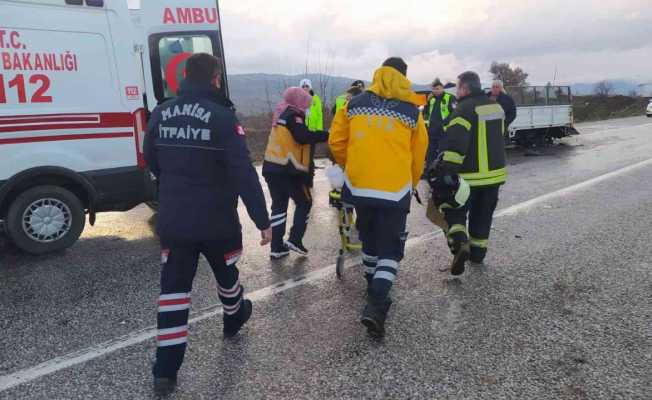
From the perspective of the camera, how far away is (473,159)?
4.54 meters

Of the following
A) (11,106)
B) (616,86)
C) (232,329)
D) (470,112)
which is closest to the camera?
(232,329)

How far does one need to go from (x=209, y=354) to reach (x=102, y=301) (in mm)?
1404

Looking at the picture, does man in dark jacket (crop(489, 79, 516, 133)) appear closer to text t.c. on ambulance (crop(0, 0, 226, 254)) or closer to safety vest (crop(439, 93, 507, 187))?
safety vest (crop(439, 93, 507, 187))

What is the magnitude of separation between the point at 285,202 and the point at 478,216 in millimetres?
1889

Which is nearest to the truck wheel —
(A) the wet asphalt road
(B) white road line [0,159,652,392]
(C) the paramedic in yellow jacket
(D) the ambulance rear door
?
(A) the wet asphalt road

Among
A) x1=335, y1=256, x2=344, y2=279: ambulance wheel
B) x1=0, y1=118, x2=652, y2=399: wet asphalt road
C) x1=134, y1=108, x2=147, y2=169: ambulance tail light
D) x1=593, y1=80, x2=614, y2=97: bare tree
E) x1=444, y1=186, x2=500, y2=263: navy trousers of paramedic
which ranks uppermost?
x1=593, y1=80, x2=614, y2=97: bare tree

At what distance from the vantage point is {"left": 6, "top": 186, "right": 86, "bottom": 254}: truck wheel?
512 centimetres

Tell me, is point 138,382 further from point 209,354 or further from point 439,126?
point 439,126

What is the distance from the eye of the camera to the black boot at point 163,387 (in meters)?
2.77

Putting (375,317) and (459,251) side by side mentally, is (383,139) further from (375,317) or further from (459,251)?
(459,251)

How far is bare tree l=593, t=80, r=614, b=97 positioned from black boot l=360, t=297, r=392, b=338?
54.6m

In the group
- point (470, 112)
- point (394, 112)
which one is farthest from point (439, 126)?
point (394, 112)

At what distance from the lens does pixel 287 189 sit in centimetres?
506

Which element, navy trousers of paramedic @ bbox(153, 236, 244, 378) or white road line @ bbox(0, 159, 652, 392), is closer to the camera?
navy trousers of paramedic @ bbox(153, 236, 244, 378)
